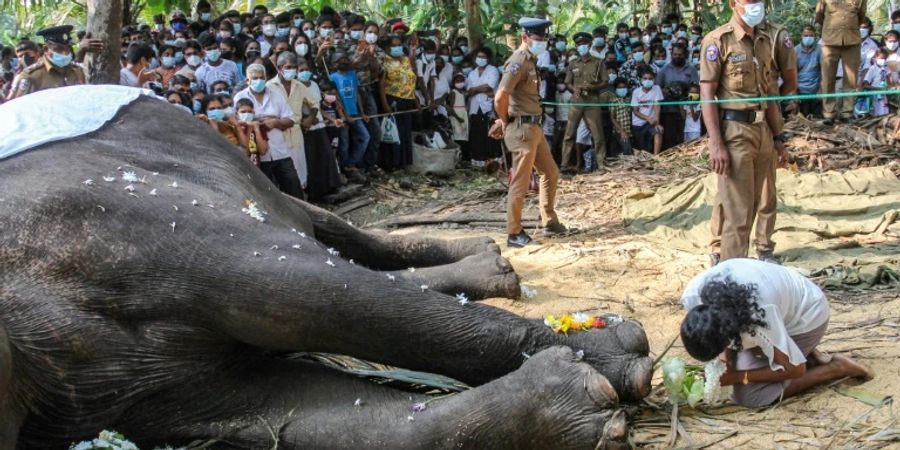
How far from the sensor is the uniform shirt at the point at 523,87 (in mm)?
7125

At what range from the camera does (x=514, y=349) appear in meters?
3.32

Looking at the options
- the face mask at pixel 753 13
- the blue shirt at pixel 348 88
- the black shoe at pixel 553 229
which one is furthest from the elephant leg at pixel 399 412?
the blue shirt at pixel 348 88

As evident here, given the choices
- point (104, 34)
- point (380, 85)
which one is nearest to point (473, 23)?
point (380, 85)

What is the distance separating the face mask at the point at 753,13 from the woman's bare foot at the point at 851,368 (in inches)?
98.3

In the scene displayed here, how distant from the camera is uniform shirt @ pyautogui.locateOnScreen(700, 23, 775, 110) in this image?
221 inches

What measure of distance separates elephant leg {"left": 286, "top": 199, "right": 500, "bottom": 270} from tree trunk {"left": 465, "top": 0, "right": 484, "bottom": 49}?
868cm

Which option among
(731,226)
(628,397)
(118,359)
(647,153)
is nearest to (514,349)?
(628,397)

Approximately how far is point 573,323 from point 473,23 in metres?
10.5

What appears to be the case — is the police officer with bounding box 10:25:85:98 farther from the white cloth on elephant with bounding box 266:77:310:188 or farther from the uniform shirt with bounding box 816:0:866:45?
the uniform shirt with bounding box 816:0:866:45

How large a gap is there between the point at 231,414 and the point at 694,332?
1621 mm

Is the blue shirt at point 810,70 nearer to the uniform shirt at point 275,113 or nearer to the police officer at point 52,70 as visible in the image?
the uniform shirt at point 275,113

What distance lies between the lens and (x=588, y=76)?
1202cm

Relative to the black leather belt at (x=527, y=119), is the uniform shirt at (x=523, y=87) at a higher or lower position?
higher

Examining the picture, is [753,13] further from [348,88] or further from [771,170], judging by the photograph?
[348,88]
